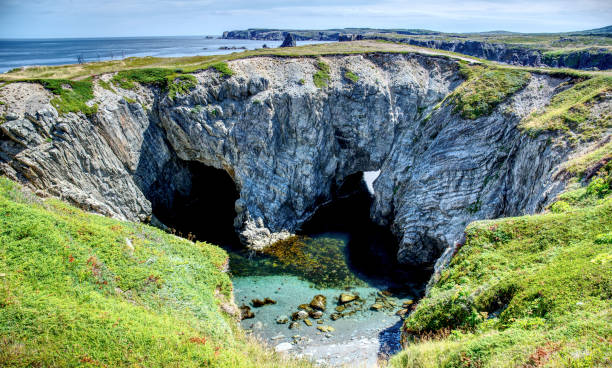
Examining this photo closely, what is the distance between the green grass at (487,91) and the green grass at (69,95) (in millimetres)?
40641

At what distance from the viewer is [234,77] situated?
43.8 metres

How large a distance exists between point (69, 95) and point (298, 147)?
86.1 feet

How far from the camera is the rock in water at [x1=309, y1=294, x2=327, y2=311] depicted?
28.7 metres

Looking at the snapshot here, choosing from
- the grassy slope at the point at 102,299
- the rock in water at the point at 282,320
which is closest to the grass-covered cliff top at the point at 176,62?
the grassy slope at the point at 102,299

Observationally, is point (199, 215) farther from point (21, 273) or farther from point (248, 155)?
point (21, 273)

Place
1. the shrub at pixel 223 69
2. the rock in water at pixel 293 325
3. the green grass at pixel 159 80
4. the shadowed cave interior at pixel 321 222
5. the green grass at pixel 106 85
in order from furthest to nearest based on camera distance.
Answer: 1. the shrub at pixel 223 69
2. the green grass at pixel 159 80
3. the green grass at pixel 106 85
4. the shadowed cave interior at pixel 321 222
5. the rock in water at pixel 293 325

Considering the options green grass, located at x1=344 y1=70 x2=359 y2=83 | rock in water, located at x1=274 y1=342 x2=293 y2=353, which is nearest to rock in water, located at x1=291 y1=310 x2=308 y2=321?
rock in water, located at x1=274 y1=342 x2=293 y2=353

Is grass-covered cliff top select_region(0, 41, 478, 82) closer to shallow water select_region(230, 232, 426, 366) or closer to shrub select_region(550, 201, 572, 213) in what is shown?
shallow water select_region(230, 232, 426, 366)

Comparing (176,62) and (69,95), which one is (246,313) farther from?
(176,62)

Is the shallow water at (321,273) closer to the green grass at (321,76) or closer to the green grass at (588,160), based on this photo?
the green grass at (588,160)

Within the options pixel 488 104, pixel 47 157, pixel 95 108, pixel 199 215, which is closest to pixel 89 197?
pixel 47 157

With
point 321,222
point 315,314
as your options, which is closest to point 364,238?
point 321,222

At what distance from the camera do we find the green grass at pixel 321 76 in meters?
48.2

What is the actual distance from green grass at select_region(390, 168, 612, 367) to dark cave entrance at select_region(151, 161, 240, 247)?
1043 inches
